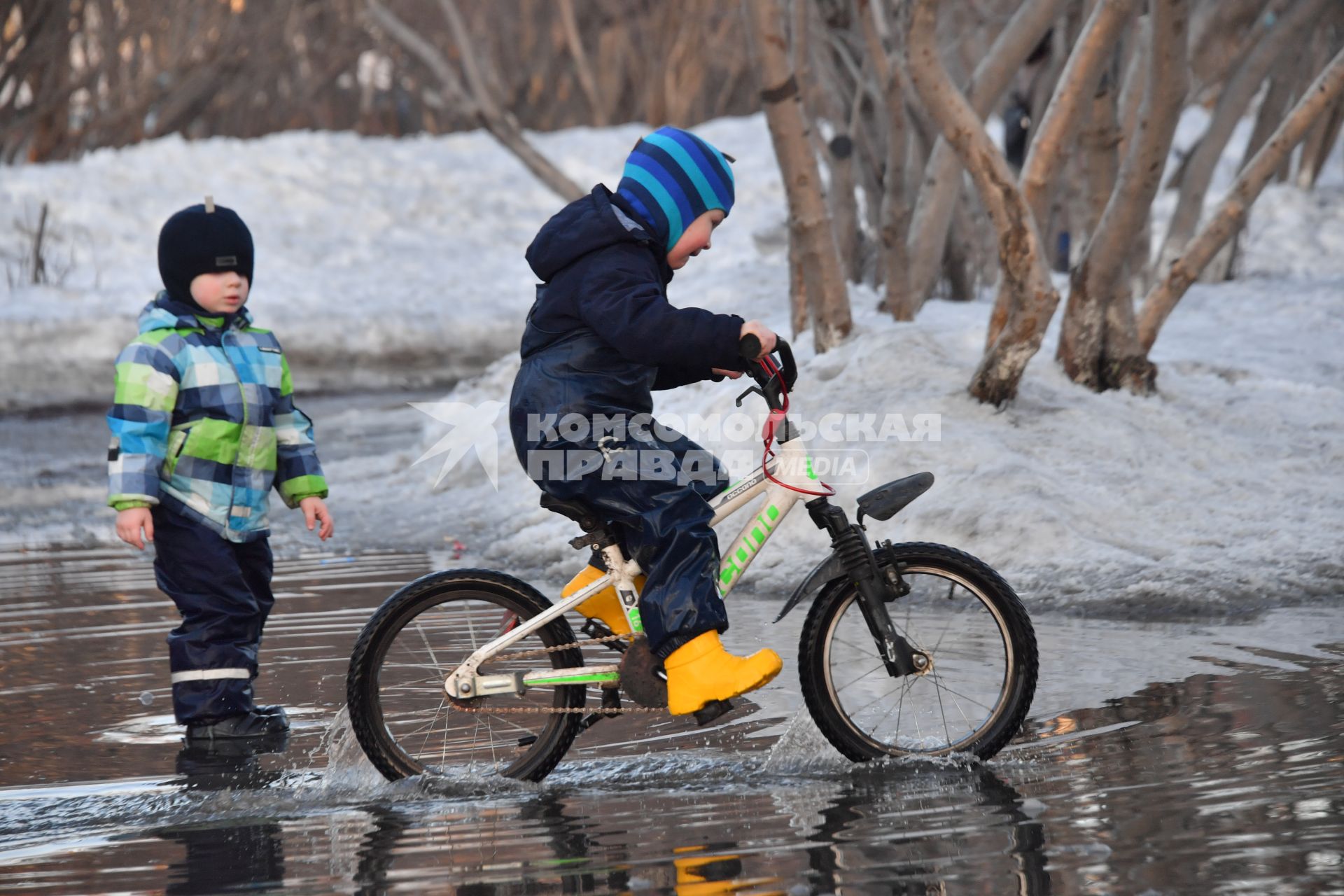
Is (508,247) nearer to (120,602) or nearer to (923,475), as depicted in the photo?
(120,602)

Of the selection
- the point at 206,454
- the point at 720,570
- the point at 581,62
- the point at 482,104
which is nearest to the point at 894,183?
the point at 482,104

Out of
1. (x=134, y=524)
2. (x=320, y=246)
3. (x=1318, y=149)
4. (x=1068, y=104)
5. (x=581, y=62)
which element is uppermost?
(x=581, y=62)

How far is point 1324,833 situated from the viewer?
12.1 feet

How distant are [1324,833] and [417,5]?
30.0m

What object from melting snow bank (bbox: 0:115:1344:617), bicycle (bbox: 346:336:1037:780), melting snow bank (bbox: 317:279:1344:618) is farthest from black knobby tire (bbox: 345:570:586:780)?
melting snow bank (bbox: 0:115:1344:617)

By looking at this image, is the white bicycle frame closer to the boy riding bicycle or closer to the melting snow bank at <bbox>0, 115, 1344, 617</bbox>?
the boy riding bicycle

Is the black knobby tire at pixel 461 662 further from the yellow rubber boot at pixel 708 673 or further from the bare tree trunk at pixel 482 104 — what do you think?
the bare tree trunk at pixel 482 104

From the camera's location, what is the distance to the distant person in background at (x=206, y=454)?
206 inches

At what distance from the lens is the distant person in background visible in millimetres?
5242

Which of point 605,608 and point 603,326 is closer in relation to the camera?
point 603,326

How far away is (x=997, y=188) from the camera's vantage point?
27.3 ft

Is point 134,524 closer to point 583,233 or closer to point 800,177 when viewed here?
point 583,233

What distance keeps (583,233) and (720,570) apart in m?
1.01

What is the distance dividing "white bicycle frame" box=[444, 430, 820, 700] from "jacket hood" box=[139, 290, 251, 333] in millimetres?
1576
